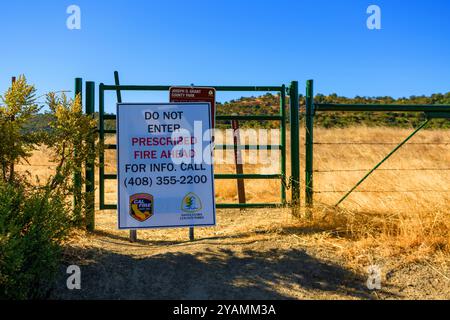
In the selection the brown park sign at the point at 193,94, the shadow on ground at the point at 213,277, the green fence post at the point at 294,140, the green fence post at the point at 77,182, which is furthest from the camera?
the green fence post at the point at 294,140

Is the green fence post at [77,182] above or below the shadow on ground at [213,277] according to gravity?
above

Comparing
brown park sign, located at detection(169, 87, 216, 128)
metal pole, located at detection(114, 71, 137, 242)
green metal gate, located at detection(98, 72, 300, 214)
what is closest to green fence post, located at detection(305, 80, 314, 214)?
green metal gate, located at detection(98, 72, 300, 214)

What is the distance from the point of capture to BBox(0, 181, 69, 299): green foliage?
146 inches

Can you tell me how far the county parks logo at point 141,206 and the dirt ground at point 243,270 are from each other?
395 mm

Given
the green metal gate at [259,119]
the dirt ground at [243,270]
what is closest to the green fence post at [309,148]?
the green metal gate at [259,119]

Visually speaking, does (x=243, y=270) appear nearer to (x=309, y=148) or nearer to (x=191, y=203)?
(x=191, y=203)

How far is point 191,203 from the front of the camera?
18.9 ft

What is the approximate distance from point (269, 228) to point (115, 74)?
120 inches

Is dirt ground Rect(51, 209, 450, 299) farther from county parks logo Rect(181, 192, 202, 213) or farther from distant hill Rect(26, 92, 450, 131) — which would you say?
distant hill Rect(26, 92, 450, 131)

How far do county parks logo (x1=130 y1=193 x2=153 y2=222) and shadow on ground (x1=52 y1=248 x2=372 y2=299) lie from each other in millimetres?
616

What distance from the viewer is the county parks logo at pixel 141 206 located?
566cm

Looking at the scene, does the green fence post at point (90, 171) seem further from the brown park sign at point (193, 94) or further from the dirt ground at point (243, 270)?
the brown park sign at point (193, 94)

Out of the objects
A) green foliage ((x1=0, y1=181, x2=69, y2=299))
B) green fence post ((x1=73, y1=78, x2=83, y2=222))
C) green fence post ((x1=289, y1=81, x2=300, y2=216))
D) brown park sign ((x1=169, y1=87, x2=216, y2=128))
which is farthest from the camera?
green fence post ((x1=289, y1=81, x2=300, y2=216))

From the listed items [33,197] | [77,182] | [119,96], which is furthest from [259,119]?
[33,197]
